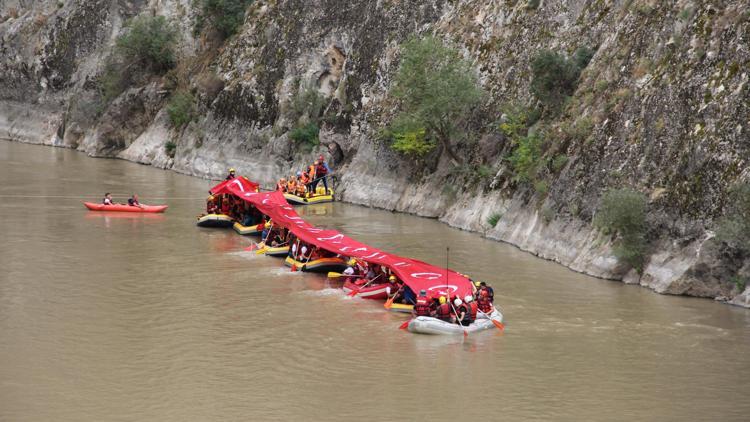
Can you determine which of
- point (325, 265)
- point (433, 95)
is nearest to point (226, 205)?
point (433, 95)

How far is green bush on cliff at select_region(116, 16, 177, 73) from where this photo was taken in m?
72.3

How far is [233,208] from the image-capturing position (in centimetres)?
→ 4653

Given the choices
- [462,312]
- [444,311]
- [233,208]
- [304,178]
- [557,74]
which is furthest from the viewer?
[304,178]

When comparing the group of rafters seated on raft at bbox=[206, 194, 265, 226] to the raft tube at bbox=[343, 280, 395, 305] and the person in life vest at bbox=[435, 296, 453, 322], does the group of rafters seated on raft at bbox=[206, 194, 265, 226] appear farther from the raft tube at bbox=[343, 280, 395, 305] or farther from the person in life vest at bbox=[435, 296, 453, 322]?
the person in life vest at bbox=[435, 296, 453, 322]

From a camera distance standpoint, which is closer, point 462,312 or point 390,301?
point 462,312

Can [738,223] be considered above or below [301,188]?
above

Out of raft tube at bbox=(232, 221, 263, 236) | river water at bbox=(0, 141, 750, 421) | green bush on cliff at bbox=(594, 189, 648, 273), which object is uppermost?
green bush on cliff at bbox=(594, 189, 648, 273)

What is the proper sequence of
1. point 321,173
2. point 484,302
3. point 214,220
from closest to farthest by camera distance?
point 484,302
point 214,220
point 321,173

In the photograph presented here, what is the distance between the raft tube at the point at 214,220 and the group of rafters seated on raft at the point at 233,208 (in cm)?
54

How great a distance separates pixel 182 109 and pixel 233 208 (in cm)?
2216

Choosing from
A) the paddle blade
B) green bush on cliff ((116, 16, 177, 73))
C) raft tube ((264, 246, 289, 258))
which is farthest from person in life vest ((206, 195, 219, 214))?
green bush on cliff ((116, 16, 177, 73))

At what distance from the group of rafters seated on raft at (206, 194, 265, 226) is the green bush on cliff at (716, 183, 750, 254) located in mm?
21241

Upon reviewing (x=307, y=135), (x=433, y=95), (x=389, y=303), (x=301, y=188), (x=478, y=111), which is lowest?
(x=389, y=303)

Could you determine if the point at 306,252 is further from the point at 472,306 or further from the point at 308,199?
the point at 308,199
